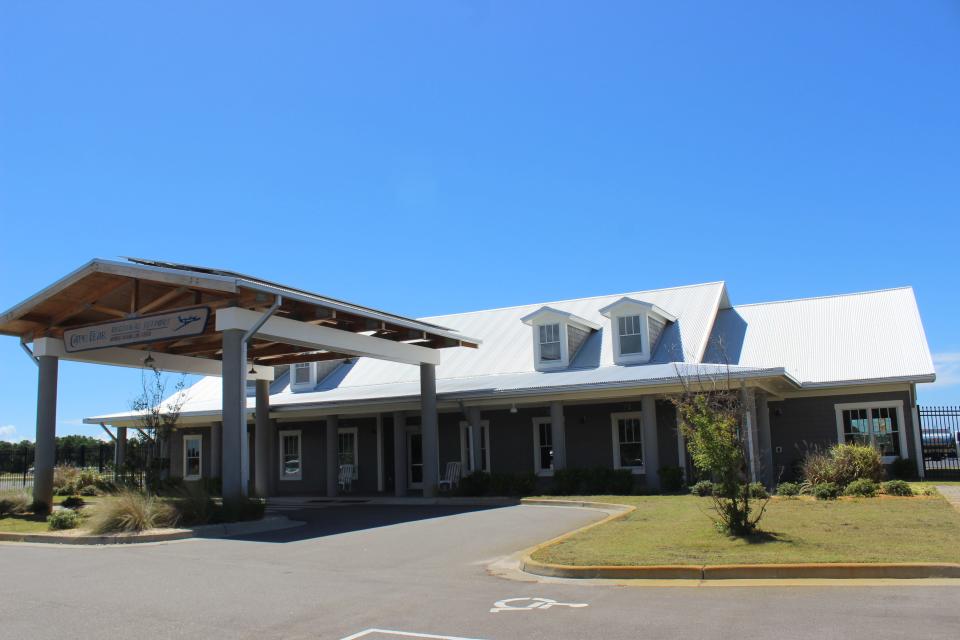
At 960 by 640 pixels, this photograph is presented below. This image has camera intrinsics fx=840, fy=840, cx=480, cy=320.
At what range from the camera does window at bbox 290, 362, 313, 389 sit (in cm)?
2994

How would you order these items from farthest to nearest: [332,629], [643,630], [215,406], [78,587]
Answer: [215,406]
[78,587]
[332,629]
[643,630]

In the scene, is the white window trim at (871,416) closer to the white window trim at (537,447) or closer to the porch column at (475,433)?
the white window trim at (537,447)

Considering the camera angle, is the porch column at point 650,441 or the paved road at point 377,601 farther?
the porch column at point 650,441

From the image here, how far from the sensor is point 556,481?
71.9ft

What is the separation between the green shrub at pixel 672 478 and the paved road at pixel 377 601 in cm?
912

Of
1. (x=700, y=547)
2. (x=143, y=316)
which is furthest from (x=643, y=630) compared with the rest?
(x=143, y=316)

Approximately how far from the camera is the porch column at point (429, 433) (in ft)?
73.4

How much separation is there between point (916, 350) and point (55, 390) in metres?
22.3

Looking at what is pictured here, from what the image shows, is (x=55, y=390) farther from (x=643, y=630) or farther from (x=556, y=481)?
(x=643, y=630)

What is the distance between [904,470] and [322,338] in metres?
15.6

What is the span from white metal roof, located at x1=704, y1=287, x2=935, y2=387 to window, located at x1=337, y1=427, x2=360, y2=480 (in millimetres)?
11967

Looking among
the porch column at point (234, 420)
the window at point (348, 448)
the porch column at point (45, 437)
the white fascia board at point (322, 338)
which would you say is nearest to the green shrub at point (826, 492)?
the white fascia board at point (322, 338)

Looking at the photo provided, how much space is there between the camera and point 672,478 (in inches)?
830

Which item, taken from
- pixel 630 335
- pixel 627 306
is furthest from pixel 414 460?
pixel 627 306
